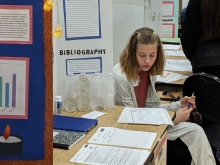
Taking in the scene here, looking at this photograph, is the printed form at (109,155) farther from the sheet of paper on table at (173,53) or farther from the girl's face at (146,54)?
the sheet of paper on table at (173,53)

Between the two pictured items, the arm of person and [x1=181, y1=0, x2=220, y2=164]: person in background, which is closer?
[x1=181, y1=0, x2=220, y2=164]: person in background

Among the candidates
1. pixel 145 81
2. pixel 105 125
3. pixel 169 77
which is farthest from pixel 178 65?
pixel 105 125

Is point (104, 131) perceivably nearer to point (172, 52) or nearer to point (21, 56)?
point (21, 56)

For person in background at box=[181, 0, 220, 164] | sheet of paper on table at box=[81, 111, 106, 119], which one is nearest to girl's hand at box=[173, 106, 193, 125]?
person in background at box=[181, 0, 220, 164]

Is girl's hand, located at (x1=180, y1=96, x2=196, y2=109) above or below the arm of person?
below

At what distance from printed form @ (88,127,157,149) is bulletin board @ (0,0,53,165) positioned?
47cm

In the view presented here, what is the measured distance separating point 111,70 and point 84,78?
0.54ft

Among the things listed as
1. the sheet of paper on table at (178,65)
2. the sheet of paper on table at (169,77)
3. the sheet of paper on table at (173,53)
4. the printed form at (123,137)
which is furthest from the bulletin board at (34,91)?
the sheet of paper on table at (173,53)

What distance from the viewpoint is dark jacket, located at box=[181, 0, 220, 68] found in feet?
8.18

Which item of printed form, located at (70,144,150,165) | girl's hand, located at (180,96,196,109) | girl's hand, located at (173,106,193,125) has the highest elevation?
girl's hand, located at (180,96,196,109)

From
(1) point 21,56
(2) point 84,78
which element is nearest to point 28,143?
(1) point 21,56

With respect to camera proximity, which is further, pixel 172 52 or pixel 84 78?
pixel 172 52

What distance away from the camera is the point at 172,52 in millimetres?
3773

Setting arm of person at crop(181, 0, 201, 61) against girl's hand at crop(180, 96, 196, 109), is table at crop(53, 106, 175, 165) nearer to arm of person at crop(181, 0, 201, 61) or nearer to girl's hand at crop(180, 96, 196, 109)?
girl's hand at crop(180, 96, 196, 109)
